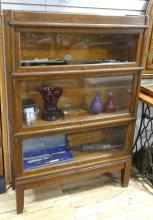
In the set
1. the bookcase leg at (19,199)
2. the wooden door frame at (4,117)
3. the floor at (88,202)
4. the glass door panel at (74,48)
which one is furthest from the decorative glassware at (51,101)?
the floor at (88,202)

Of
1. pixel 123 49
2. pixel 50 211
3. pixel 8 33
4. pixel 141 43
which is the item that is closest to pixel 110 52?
pixel 123 49

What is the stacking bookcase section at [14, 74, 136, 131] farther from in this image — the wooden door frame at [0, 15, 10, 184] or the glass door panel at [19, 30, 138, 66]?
the wooden door frame at [0, 15, 10, 184]

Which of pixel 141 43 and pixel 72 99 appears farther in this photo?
pixel 72 99

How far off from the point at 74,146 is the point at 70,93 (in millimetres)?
457

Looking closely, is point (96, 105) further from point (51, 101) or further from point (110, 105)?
point (51, 101)

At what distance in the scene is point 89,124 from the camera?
1.78 metres

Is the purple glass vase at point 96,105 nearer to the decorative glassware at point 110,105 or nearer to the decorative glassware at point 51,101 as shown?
the decorative glassware at point 110,105

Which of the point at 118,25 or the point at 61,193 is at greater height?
the point at 118,25

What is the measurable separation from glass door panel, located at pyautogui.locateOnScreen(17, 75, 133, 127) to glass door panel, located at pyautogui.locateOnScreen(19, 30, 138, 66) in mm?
134

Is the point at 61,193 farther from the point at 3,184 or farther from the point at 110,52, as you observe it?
the point at 110,52

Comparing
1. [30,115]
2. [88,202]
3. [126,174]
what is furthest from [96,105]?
[88,202]

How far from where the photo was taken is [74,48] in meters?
1.76

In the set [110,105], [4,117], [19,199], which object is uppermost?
[110,105]

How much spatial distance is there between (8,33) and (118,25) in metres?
0.68
